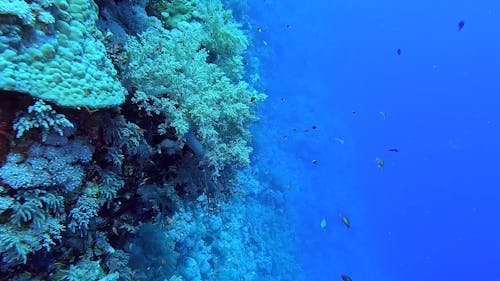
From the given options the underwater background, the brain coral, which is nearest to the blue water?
the underwater background

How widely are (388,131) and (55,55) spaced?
137 ft

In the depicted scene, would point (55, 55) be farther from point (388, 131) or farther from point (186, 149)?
point (388, 131)

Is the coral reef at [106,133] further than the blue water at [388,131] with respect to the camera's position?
No

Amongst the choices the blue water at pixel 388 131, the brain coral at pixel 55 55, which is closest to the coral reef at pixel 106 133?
the brain coral at pixel 55 55

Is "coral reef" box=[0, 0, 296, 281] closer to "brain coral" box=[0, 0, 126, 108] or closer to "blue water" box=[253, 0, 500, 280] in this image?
"brain coral" box=[0, 0, 126, 108]

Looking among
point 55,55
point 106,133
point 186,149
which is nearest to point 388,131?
point 186,149

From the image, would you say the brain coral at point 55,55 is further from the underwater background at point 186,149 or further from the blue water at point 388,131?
the blue water at point 388,131

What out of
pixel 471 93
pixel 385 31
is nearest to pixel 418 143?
pixel 385 31

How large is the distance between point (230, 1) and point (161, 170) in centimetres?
709

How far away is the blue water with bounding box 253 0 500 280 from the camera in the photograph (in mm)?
15141

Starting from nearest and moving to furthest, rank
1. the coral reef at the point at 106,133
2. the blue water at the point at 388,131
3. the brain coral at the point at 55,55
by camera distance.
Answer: the brain coral at the point at 55,55, the coral reef at the point at 106,133, the blue water at the point at 388,131

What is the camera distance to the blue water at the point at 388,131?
49.7 feet

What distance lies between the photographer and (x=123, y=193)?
298cm

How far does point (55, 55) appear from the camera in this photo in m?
1.99
